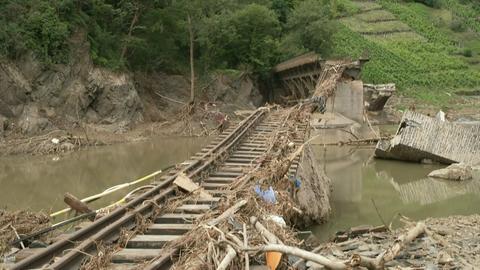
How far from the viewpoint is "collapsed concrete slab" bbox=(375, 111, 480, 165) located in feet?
82.3

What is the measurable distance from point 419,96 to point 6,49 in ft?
136

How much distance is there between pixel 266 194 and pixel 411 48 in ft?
220

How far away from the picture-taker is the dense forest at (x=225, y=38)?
3116 cm

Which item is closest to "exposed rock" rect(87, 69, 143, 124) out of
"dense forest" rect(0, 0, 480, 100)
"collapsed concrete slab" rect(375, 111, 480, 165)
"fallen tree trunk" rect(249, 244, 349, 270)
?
"dense forest" rect(0, 0, 480, 100)

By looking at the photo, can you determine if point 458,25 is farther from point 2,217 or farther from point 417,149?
point 2,217

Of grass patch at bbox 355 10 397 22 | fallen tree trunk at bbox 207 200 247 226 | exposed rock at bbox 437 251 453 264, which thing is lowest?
exposed rock at bbox 437 251 453 264

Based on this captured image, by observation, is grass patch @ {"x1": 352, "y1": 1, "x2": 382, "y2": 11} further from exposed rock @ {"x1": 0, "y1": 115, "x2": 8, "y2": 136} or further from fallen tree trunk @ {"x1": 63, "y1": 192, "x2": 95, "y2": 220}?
fallen tree trunk @ {"x1": 63, "y1": 192, "x2": 95, "y2": 220}

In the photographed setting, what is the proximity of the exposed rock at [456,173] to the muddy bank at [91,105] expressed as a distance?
35.9 feet

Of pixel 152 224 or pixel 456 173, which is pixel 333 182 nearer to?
pixel 456 173

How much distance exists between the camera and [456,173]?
2155cm

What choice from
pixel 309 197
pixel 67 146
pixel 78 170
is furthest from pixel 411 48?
pixel 309 197

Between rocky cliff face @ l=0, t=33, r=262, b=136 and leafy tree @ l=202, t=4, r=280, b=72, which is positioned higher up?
leafy tree @ l=202, t=4, r=280, b=72

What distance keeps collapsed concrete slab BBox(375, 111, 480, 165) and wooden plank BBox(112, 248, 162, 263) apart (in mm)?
21118

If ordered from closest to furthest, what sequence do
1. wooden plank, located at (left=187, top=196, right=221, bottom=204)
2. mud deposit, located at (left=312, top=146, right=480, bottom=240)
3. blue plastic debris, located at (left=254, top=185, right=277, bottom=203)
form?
blue plastic debris, located at (left=254, top=185, right=277, bottom=203) < wooden plank, located at (left=187, top=196, right=221, bottom=204) < mud deposit, located at (left=312, top=146, right=480, bottom=240)
